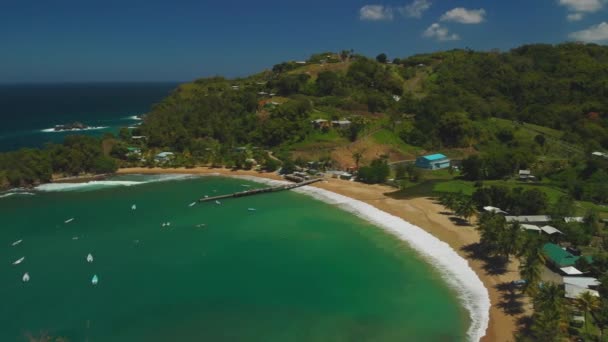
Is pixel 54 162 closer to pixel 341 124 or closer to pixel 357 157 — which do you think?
pixel 357 157

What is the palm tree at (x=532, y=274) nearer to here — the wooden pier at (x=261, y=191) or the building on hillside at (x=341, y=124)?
the wooden pier at (x=261, y=191)

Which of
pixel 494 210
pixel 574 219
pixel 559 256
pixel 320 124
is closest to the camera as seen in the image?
pixel 559 256

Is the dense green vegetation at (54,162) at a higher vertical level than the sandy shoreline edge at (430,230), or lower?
higher

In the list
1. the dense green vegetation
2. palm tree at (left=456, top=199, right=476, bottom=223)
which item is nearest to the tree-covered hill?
the dense green vegetation

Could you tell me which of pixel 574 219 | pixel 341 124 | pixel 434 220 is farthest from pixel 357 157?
pixel 574 219

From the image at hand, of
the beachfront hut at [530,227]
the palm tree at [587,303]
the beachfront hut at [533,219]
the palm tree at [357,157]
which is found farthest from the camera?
the palm tree at [357,157]

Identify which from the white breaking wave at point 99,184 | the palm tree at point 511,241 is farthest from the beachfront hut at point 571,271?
the white breaking wave at point 99,184

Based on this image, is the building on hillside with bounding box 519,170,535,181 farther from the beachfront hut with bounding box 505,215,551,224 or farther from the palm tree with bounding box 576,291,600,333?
the palm tree with bounding box 576,291,600,333

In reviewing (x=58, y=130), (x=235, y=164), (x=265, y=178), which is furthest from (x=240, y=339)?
(x=58, y=130)
